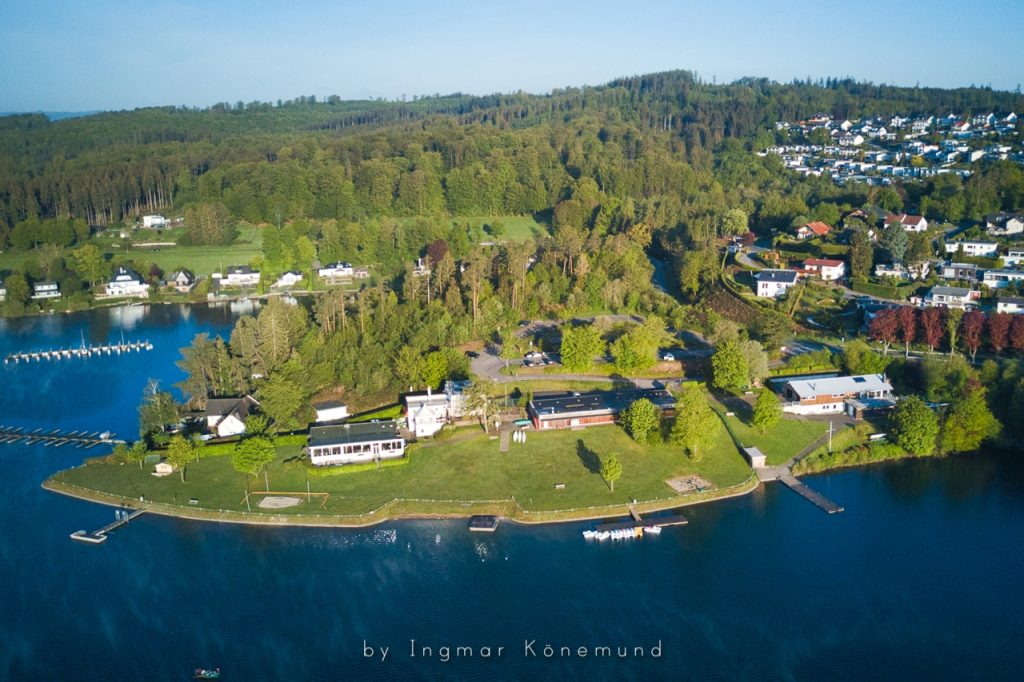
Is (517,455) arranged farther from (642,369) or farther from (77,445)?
(77,445)

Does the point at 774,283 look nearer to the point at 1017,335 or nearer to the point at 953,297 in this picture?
the point at 953,297

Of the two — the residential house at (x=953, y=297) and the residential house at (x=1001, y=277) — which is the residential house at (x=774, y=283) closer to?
the residential house at (x=953, y=297)

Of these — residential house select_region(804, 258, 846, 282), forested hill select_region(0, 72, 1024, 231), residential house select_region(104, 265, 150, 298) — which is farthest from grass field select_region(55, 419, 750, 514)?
forested hill select_region(0, 72, 1024, 231)

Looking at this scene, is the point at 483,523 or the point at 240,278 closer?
the point at 483,523

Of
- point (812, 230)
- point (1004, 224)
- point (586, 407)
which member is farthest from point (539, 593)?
point (1004, 224)

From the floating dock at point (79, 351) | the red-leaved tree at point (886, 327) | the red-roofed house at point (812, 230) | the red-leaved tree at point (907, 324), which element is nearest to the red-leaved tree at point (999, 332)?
the red-leaved tree at point (907, 324)

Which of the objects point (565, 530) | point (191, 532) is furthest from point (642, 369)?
point (191, 532)
